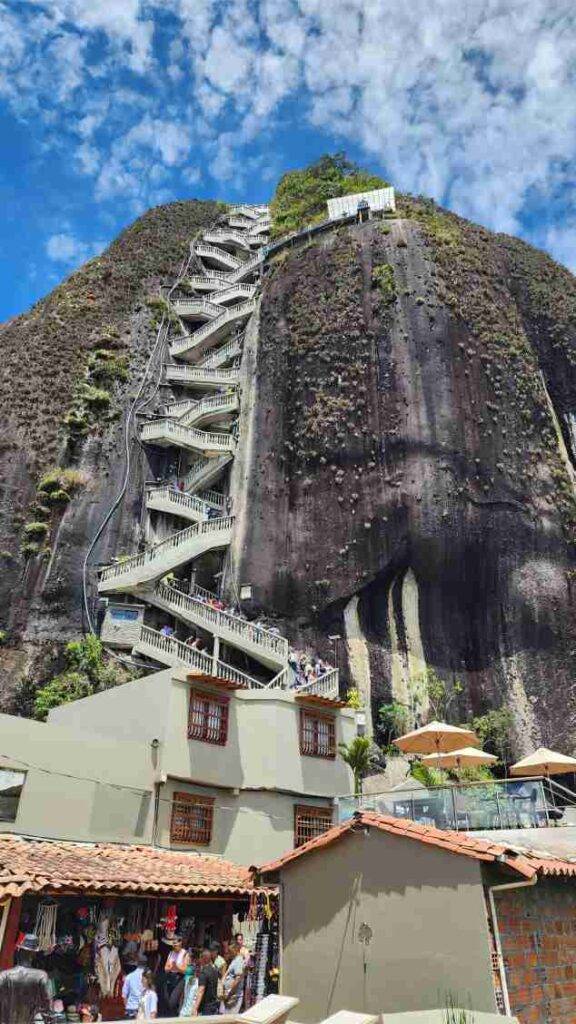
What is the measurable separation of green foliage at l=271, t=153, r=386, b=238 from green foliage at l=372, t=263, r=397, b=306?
9.92 metres

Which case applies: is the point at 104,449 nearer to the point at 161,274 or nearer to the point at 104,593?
the point at 104,593

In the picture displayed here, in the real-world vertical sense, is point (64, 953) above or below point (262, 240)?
below

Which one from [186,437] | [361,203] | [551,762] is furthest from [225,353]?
[551,762]

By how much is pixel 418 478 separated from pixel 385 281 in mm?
12308

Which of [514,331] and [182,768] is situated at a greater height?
[514,331]

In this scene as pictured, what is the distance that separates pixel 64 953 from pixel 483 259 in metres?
39.6

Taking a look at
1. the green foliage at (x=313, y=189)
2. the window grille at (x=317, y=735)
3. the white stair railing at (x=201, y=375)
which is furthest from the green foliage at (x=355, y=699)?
the green foliage at (x=313, y=189)

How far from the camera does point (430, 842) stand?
32.1 feet

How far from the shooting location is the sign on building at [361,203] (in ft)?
143

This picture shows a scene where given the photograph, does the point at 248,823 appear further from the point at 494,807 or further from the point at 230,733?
the point at 494,807

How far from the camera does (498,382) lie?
35.9 metres

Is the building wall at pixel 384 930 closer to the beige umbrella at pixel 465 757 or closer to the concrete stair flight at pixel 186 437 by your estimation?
the beige umbrella at pixel 465 757

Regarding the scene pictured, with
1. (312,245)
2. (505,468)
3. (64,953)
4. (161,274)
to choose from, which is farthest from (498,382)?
(64,953)

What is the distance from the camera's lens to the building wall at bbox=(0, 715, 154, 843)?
16.7 meters
